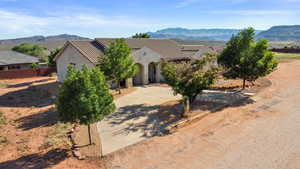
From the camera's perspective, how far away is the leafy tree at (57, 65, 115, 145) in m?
8.88

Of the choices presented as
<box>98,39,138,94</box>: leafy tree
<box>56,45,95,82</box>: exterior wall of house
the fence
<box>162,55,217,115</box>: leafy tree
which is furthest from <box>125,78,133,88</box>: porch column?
the fence

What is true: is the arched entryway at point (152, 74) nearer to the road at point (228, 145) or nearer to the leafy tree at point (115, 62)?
the leafy tree at point (115, 62)

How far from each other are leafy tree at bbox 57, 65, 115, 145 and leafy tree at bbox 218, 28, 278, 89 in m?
13.1

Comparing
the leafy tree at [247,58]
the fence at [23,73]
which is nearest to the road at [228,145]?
the leafy tree at [247,58]

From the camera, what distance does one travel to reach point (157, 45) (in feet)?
98.4

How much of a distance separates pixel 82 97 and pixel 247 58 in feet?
47.0

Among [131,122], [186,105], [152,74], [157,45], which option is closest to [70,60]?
[152,74]

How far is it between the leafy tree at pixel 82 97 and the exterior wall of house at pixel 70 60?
11758 mm

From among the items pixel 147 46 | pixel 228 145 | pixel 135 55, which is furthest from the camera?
pixel 147 46

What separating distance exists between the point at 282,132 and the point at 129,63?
13234 millimetres

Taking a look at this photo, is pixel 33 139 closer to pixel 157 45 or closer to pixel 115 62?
pixel 115 62

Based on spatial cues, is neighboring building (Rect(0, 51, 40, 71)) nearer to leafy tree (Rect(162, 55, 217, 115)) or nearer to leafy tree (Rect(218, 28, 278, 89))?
leafy tree (Rect(162, 55, 217, 115))

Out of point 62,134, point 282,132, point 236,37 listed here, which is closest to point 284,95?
point 236,37

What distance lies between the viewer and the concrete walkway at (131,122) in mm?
10572
